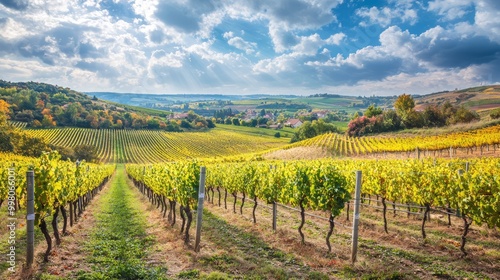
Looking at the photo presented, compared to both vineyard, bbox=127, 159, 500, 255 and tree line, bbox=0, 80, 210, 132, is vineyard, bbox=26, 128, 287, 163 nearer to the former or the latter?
tree line, bbox=0, 80, 210, 132

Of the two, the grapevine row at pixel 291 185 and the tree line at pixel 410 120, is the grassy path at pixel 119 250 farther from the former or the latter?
the tree line at pixel 410 120

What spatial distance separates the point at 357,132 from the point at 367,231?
3126 inches

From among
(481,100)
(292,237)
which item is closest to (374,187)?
(292,237)

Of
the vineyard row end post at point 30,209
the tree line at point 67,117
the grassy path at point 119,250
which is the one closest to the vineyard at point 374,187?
the grassy path at point 119,250

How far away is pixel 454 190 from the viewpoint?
1069 centimetres

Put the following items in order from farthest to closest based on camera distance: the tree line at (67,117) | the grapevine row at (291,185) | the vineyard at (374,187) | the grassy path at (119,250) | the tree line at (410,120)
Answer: the tree line at (67,117) < the tree line at (410,120) < the grapevine row at (291,185) < the vineyard at (374,187) < the grassy path at (119,250)

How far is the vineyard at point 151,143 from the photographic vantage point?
89.7 m

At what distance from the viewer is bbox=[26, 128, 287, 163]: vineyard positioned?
8969 centimetres

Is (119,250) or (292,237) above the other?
(292,237)

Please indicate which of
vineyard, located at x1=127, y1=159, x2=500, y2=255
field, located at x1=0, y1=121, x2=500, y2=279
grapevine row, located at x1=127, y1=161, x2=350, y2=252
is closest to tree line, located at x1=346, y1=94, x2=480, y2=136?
vineyard, located at x1=127, y1=159, x2=500, y2=255

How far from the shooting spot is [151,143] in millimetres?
105812

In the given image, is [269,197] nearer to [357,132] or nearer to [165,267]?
[165,267]

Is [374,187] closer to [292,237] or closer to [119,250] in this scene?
[292,237]

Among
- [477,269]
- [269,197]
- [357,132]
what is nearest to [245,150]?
[357,132]
